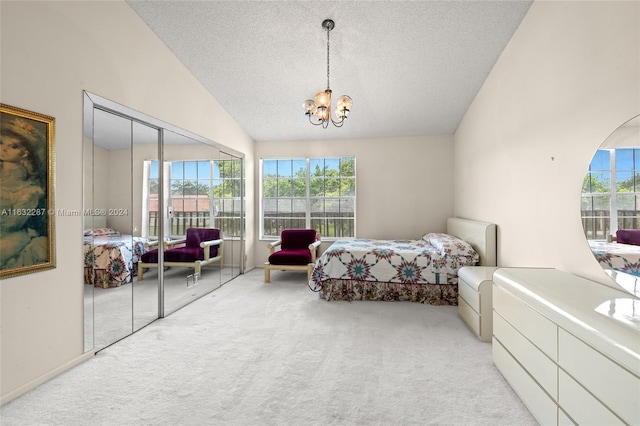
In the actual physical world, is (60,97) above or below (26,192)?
above

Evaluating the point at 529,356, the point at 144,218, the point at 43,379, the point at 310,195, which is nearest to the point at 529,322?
the point at 529,356

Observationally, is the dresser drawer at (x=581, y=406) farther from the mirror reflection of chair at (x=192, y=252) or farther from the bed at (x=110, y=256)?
the mirror reflection of chair at (x=192, y=252)

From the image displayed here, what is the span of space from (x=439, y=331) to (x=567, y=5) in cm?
298

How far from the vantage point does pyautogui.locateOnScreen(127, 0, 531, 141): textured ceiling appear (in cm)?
290

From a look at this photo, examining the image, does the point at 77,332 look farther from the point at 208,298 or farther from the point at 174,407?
the point at 208,298

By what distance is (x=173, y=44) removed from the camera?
3.38m

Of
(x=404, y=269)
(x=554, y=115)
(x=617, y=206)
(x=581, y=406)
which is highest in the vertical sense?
(x=554, y=115)

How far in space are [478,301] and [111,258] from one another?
3555 mm

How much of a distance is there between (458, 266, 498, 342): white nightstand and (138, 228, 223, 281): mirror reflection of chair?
11.2 ft

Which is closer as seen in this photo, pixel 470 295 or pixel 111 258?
pixel 111 258

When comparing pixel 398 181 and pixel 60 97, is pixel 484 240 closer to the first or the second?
pixel 398 181

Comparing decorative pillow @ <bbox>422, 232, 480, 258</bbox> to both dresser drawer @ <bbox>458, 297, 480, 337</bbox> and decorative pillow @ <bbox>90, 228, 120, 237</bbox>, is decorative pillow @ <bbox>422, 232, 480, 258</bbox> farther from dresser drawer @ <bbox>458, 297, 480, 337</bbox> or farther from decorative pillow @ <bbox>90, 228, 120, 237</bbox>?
decorative pillow @ <bbox>90, 228, 120, 237</bbox>

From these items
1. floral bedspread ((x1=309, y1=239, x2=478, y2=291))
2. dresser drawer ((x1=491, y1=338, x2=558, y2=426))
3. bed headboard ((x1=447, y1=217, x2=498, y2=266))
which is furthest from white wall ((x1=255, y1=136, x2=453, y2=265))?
dresser drawer ((x1=491, y1=338, x2=558, y2=426))

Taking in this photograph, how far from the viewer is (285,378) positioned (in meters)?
2.15
